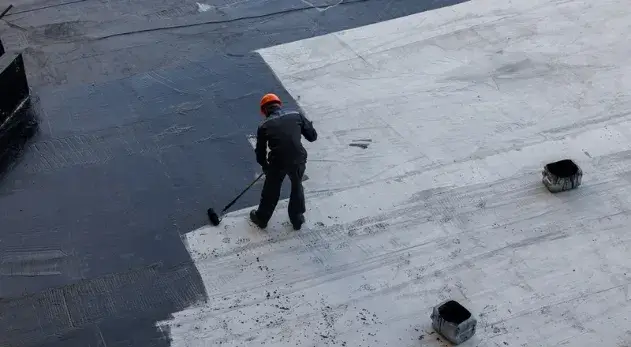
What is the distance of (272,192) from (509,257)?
6.22ft

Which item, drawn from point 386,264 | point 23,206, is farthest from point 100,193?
point 386,264

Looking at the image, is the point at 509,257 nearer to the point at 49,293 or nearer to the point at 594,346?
the point at 594,346

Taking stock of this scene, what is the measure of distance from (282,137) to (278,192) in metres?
0.54

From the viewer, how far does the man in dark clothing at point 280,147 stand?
5.90m

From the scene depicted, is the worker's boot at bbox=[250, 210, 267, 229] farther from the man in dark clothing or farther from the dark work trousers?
the man in dark clothing

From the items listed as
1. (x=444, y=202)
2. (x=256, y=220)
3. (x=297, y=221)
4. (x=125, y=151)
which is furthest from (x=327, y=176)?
(x=125, y=151)

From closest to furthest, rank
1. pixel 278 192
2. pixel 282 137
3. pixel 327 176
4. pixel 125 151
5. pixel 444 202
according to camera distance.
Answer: pixel 282 137, pixel 278 192, pixel 444 202, pixel 327 176, pixel 125 151

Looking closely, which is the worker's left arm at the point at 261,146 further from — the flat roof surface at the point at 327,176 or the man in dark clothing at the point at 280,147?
the flat roof surface at the point at 327,176

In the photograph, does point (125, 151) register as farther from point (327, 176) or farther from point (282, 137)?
point (282, 137)

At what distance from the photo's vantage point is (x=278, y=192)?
624 cm

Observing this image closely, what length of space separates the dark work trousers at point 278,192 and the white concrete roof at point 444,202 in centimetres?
19

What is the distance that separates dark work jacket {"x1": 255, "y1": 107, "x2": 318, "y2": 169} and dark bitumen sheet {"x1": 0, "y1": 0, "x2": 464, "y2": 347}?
0.88m

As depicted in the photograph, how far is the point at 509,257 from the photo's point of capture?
616 centimetres

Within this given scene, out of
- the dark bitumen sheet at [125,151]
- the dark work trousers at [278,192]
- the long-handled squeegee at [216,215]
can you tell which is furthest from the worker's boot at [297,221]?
the dark bitumen sheet at [125,151]
